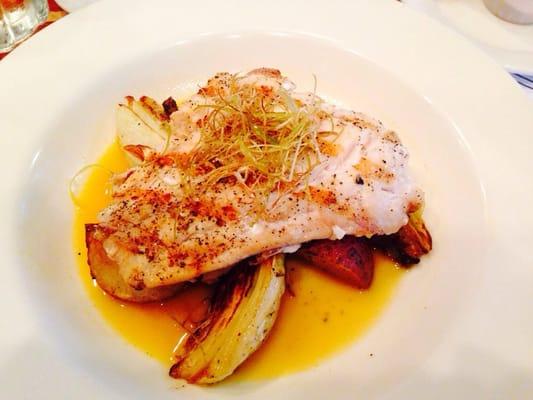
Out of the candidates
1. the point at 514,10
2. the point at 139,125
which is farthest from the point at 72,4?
the point at 514,10

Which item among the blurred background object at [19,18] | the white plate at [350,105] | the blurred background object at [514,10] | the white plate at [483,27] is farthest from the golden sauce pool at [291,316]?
the blurred background object at [514,10]

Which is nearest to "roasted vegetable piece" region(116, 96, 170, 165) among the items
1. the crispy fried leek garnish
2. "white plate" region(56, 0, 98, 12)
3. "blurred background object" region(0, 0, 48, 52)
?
the crispy fried leek garnish

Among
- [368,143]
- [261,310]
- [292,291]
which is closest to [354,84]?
[368,143]

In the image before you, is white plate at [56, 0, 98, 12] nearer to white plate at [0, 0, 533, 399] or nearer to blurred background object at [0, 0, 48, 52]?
blurred background object at [0, 0, 48, 52]

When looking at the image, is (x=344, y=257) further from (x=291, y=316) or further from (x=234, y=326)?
(x=234, y=326)

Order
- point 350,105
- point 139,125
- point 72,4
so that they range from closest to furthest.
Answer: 1. point 139,125
2. point 350,105
3. point 72,4

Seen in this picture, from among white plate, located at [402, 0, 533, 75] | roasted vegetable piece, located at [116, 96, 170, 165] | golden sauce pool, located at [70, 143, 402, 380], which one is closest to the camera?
golden sauce pool, located at [70, 143, 402, 380]
